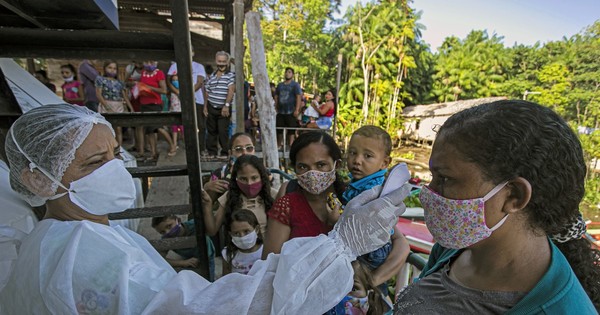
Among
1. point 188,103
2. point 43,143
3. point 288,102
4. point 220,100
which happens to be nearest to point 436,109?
point 288,102

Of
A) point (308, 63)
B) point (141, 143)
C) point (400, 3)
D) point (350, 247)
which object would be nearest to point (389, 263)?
point (350, 247)

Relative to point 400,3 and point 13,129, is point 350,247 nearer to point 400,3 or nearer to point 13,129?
point 13,129

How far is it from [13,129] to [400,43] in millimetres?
18417

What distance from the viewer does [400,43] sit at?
17406mm

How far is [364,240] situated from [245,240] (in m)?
1.33

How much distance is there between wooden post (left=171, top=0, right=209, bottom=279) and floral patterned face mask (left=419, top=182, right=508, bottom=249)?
1.46 m

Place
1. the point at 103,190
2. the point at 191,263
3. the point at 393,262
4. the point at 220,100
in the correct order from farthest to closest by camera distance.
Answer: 1. the point at 220,100
2. the point at 191,263
3. the point at 393,262
4. the point at 103,190

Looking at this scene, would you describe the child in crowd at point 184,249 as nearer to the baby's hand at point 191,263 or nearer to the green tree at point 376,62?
the baby's hand at point 191,263

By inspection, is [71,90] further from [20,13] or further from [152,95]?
[20,13]

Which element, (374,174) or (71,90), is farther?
(71,90)

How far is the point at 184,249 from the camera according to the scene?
2.79 meters

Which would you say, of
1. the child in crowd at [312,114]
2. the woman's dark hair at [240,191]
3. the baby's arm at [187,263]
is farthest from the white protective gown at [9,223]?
the child in crowd at [312,114]

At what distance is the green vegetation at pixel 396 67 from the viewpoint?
17.6m

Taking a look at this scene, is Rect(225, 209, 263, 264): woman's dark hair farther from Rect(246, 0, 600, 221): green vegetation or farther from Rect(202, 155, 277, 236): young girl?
Rect(246, 0, 600, 221): green vegetation
